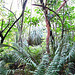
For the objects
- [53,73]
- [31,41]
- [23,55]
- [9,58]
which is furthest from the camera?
[31,41]

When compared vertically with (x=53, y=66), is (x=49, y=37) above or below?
above

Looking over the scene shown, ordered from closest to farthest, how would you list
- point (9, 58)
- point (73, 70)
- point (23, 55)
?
point (73, 70) < point (23, 55) < point (9, 58)

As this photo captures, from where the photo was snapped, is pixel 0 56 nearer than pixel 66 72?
No

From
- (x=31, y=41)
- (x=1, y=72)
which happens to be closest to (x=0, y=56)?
(x=1, y=72)

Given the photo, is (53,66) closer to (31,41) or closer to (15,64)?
(15,64)

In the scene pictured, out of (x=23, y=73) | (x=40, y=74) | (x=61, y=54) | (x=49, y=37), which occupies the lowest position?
(x=23, y=73)

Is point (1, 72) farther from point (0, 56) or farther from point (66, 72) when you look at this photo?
point (66, 72)

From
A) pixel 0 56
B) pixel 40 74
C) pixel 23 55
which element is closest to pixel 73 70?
pixel 40 74

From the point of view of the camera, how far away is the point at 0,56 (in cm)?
103

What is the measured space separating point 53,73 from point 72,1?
1.22 metres

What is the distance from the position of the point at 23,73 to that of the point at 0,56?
383 mm

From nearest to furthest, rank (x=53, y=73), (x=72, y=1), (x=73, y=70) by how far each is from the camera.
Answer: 1. (x=53, y=73)
2. (x=73, y=70)
3. (x=72, y=1)

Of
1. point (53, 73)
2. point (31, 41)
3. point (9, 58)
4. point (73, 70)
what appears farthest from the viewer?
point (31, 41)

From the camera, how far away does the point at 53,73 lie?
614mm
